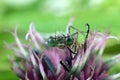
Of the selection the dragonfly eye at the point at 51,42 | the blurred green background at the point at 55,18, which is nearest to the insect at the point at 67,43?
the dragonfly eye at the point at 51,42

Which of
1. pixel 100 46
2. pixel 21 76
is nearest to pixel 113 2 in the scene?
pixel 100 46

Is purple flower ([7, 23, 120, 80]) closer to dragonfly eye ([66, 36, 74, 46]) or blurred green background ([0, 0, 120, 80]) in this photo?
dragonfly eye ([66, 36, 74, 46])

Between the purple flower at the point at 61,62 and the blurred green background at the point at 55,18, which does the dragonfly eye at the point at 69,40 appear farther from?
the blurred green background at the point at 55,18

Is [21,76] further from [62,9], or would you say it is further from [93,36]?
[62,9]

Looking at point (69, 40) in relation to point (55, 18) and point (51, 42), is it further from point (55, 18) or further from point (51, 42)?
point (55, 18)

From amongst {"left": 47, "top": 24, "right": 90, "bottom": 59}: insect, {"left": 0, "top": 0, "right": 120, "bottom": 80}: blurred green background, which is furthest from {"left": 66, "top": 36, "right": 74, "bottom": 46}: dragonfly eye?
{"left": 0, "top": 0, "right": 120, "bottom": 80}: blurred green background

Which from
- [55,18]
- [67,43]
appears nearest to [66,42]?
[67,43]
